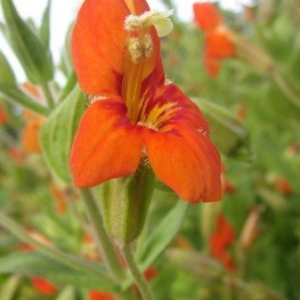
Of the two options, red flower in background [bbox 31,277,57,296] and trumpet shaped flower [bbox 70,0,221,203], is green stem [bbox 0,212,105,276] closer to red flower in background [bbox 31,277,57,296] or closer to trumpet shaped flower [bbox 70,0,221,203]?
trumpet shaped flower [bbox 70,0,221,203]

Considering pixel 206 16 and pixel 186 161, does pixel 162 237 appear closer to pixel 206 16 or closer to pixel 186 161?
pixel 186 161

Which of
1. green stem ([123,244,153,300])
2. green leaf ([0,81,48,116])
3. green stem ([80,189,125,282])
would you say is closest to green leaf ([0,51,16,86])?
green leaf ([0,81,48,116])

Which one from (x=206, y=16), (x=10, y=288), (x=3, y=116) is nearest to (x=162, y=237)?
(x=10, y=288)

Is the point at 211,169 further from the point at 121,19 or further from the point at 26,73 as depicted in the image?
the point at 26,73

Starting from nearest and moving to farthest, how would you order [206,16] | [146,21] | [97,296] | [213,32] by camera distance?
[146,21]
[97,296]
[206,16]
[213,32]

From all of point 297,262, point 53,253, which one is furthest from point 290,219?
point 53,253
